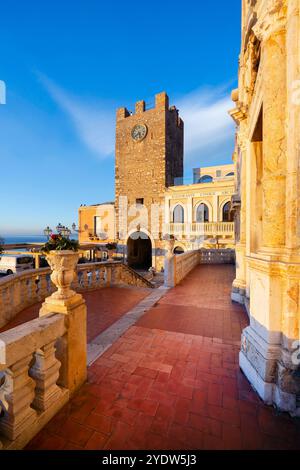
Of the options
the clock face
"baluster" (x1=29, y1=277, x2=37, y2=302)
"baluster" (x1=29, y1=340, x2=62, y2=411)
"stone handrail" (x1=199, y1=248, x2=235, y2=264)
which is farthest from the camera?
the clock face

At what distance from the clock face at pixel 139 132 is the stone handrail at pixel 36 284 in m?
19.9

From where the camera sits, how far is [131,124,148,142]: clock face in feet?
75.6

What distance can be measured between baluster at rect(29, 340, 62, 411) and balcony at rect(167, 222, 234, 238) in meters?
17.5

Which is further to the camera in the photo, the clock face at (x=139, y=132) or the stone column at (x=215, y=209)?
the clock face at (x=139, y=132)

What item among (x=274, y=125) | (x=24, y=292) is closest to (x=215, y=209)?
(x=274, y=125)

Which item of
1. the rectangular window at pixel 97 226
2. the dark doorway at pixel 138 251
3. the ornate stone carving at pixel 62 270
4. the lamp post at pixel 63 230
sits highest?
the rectangular window at pixel 97 226

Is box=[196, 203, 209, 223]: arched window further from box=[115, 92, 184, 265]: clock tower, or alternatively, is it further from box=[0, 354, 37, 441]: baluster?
box=[0, 354, 37, 441]: baluster

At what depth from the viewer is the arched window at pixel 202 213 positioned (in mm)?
19625

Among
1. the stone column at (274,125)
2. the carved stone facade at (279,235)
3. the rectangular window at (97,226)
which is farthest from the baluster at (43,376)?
the rectangular window at (97,226)

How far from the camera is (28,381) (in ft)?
5.82

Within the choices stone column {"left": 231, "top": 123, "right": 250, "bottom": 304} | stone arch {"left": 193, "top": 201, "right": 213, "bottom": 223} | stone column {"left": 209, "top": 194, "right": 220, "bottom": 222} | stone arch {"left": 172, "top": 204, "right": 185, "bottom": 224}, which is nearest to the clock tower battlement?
stone arch {"left": 172, "top": 204, "right": 185, "bottom": 224}

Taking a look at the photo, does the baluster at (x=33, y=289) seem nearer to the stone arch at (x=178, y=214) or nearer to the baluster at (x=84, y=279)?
the baluster at (x=84, y=279)

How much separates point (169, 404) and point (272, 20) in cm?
477

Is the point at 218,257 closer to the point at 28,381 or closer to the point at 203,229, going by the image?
the point at 203,229
